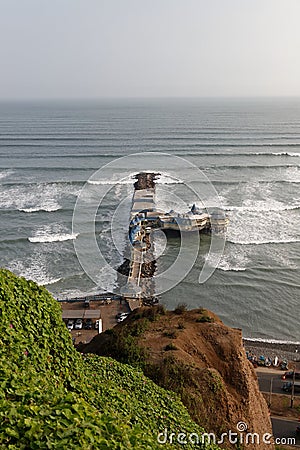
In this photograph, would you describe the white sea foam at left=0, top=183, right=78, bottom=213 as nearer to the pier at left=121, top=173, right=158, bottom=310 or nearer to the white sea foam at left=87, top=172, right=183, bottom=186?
the white sea foam at left=87, top=172, right=183, bottom=186

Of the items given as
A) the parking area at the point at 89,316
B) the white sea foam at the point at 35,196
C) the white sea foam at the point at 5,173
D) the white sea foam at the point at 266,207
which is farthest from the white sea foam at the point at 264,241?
the white sea foam at the point at 5,173

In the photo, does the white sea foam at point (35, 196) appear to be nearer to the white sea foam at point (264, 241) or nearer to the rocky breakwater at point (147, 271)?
the rocky breakwater at point (147, 271)

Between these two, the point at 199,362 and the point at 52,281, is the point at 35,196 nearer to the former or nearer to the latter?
the point at 52,281

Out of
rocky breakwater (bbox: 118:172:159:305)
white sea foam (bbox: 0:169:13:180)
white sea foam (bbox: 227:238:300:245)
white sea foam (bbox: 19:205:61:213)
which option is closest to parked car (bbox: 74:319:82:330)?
rocky breakwater (bbox: 118:172:159:305)

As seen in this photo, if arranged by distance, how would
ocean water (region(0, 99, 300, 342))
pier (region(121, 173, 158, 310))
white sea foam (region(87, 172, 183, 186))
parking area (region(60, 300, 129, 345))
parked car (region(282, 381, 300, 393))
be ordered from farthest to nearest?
1. white sea foam (region(87, 172, 183, 186))
2. ocean water (region(0, 99, 300, 342))
3. pier (region(121, 173, 158, 310))
4. parking area (region(60, 300, 129, 345))
5. parked car (region(282, 381, 300, 393))

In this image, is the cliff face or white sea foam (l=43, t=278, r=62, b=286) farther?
white sea foam (l=43, t=278, r=62, b=286)

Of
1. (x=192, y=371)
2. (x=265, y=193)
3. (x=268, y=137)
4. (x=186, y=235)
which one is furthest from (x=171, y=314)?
(x=268, y=137)

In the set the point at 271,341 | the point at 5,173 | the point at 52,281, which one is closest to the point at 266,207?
the point at 271,341
